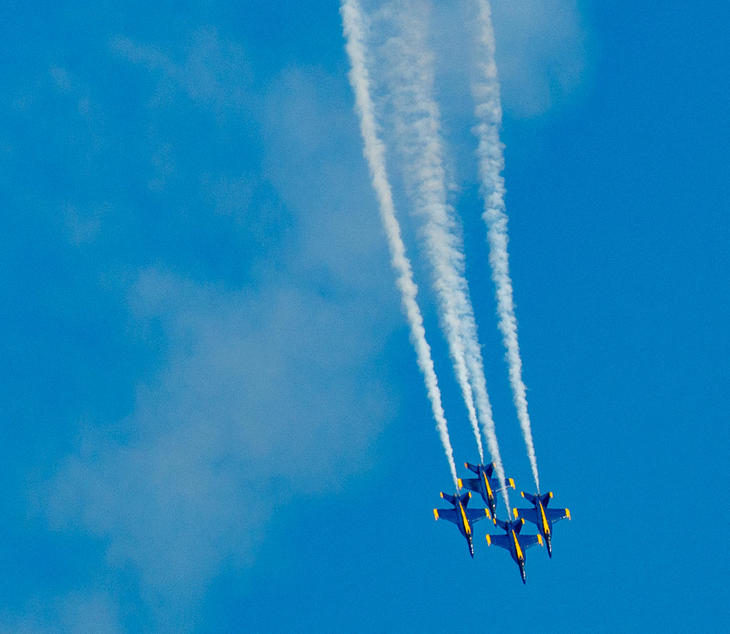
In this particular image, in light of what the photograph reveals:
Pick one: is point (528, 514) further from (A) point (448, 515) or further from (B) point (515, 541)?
(A) point (448, 515)

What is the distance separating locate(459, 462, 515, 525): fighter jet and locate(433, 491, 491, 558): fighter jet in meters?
0.44

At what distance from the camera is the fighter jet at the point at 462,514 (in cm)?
4581

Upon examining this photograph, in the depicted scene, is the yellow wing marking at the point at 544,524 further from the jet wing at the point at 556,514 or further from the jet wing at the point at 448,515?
the jet wing at the point at 448,515

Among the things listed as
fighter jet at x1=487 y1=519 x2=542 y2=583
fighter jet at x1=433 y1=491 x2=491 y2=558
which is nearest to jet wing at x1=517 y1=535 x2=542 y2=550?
fighter jet at x1=487 y1=519 x2=542 y2=583

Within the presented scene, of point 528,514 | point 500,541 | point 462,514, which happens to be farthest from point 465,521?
point 528,514

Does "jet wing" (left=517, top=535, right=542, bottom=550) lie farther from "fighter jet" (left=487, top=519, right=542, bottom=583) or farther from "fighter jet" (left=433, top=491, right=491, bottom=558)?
"fighter jet" (left=433, top=491, right=491, bottom=558)

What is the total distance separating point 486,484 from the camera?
45188mm

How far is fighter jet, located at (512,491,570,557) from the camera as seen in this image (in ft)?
152

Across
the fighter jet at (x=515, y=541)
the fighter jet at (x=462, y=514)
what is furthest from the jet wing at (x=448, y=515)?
the fighter jet at (x=515, y=541)

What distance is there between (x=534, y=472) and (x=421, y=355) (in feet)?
25.3

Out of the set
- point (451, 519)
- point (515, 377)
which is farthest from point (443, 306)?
point (451, 519)

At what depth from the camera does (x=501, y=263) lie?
37.1m

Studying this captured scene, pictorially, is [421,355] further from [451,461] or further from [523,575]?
[523,575]

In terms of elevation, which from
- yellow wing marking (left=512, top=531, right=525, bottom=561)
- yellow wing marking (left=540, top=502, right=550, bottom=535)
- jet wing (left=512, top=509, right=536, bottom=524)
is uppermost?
jet wing (left=512, top=509, right=536, bottom=524)
